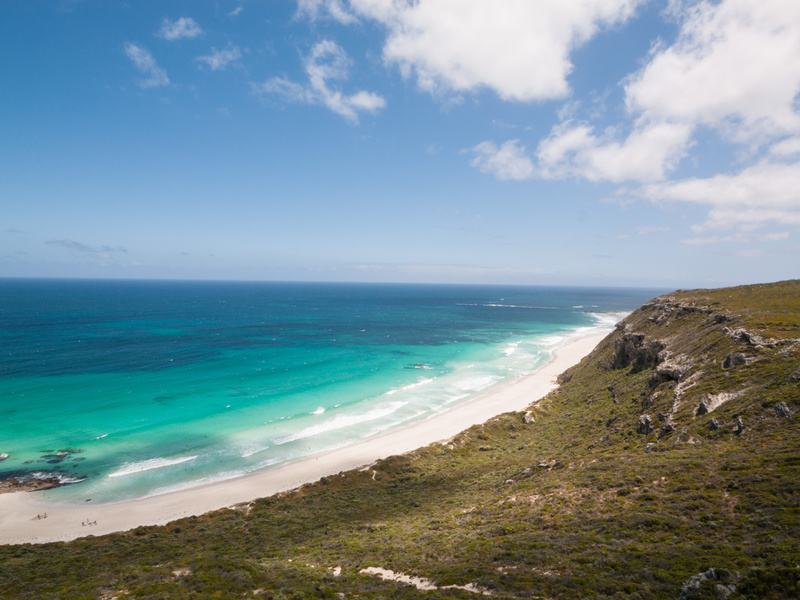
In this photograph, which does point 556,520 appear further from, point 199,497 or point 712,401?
point 199,497

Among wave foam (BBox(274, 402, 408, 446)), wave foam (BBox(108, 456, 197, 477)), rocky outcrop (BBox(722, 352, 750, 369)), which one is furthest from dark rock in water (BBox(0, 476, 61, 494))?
rocky outcrop (BBox(722, 352, 750, 369))

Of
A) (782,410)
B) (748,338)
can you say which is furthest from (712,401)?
(748,338)

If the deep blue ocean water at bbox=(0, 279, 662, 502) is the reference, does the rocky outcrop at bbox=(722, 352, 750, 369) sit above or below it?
above

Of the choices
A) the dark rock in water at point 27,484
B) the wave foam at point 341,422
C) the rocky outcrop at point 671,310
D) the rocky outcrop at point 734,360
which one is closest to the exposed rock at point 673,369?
the rocky outcrop at point 734,360

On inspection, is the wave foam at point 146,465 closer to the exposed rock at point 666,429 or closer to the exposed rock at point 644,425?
the exposed rock at point 644,425

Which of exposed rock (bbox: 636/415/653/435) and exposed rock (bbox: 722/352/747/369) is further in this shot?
exposed rock (bbox: 722/352/747/369)

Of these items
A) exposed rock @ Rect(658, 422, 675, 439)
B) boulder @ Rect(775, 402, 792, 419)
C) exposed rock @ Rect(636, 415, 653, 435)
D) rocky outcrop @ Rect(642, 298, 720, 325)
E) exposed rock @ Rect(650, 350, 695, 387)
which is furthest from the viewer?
rocky outcrop @ Rect(642, 298, 720, 325)

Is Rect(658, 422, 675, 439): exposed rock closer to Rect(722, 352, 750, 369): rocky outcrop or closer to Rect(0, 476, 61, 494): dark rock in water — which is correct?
Rect(722, 352, 750, 369): rocky outcrop
